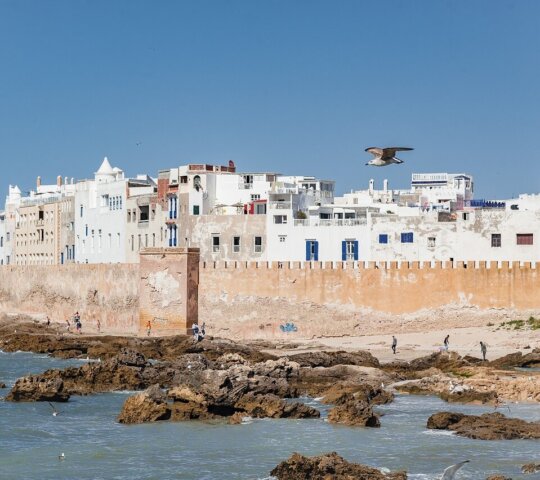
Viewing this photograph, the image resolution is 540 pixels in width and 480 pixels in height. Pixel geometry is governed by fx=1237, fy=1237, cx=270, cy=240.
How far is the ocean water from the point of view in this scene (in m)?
20.5

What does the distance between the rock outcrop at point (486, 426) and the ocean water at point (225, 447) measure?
0.81 feet

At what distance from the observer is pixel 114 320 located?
49500 mm

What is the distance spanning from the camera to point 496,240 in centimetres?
4425

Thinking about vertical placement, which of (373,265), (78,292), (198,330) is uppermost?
(373,265)

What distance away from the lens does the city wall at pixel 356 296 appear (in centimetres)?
4091

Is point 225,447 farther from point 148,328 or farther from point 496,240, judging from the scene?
point 496,240

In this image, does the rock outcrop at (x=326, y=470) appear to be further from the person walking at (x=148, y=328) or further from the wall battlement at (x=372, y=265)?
the person walking at (x=148, y=328)

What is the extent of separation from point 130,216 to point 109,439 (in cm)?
3324

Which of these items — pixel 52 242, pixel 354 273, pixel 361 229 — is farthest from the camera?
pixel 52 242

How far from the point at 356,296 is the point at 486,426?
64.8ft

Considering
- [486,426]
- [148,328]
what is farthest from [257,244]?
[486,426]

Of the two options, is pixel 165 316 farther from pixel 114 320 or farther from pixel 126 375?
pixel 126 375

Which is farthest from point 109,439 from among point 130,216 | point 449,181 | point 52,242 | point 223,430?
point 449,181

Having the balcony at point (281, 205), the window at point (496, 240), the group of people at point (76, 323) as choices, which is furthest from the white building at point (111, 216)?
the window at point (496, 240)
